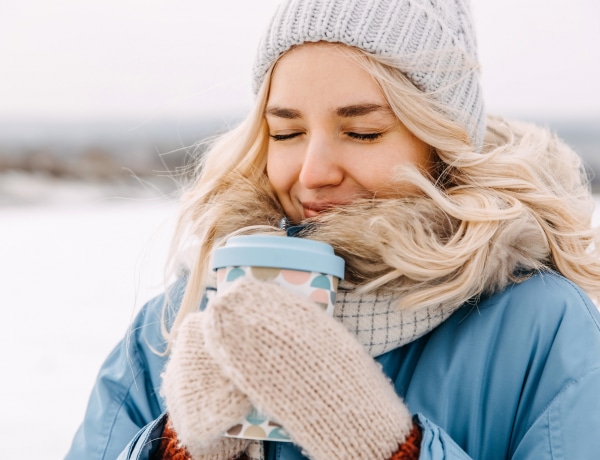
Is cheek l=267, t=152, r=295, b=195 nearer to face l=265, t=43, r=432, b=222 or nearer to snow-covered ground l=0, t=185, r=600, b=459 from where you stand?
face l=265, t=43, r=432, b=222

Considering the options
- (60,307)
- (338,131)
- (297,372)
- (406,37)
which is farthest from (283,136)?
(60,307)

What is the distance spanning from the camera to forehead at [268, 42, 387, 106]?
4.40 feet

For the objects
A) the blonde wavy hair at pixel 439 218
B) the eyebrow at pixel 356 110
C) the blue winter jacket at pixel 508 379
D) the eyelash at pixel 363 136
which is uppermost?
the eyebrow at pixel 356 110

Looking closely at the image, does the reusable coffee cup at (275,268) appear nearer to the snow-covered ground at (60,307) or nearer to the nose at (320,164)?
the nose at (320,164)

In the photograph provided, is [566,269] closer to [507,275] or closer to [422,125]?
[507,275]

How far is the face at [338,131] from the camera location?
134 cm

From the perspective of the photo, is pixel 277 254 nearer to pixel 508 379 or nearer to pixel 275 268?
pixel 275 268

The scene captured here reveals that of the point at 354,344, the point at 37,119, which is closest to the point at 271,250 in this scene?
the point at 354,344

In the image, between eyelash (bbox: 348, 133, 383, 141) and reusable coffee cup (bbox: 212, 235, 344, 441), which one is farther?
eyelash (bbox: 348, 133, 383, 141)

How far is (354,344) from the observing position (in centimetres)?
107

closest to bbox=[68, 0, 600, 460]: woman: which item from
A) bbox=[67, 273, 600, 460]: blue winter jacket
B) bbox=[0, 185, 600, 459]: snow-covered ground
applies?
bbox=[67, 273, 600, 460]: blue winter jacket

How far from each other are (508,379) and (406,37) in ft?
2.32

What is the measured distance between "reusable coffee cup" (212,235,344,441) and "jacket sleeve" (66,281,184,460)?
1.60 feet

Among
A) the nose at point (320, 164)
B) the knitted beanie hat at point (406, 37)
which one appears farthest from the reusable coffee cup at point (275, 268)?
the knitted beanie hat at point (406, 37)
